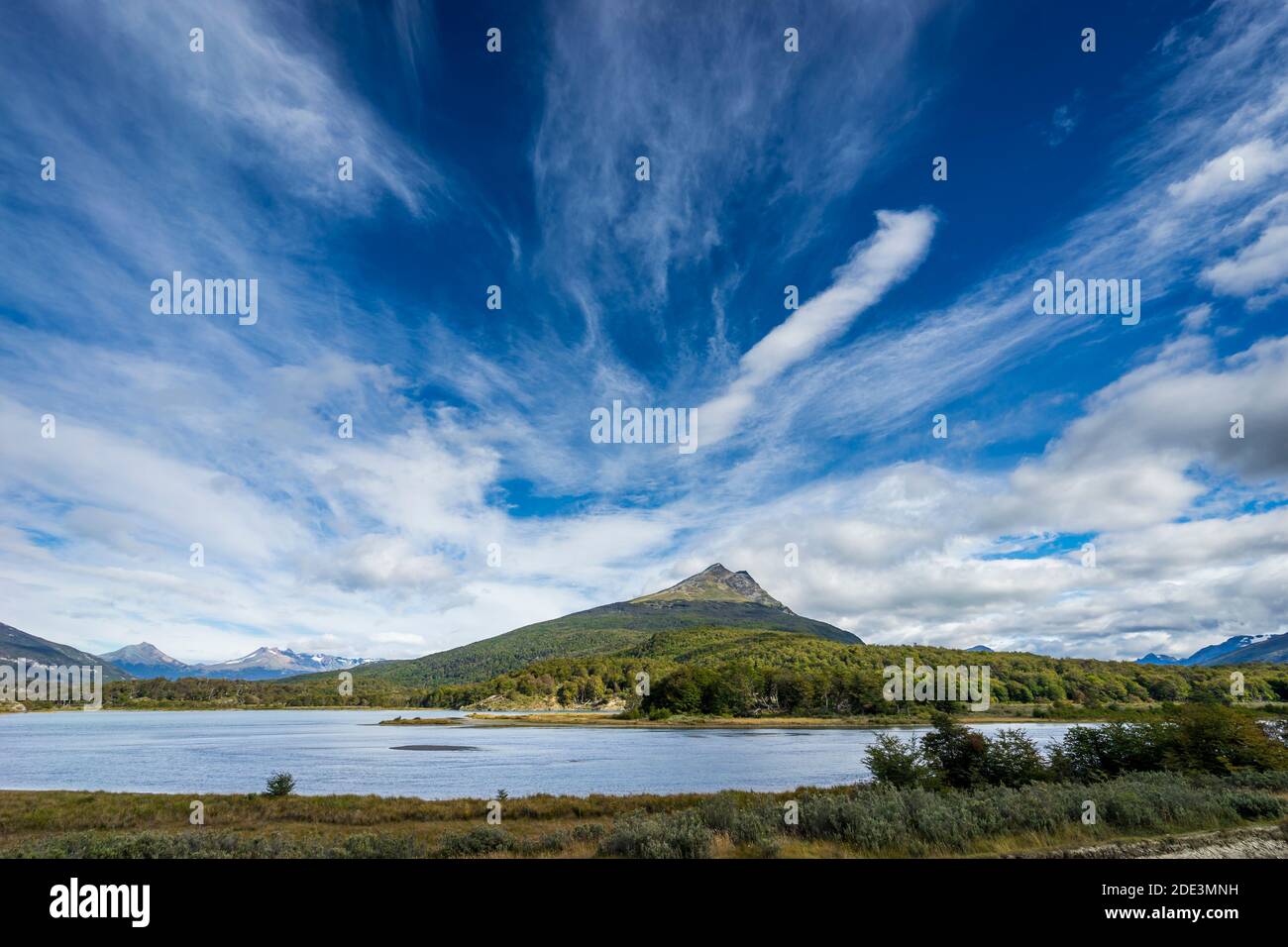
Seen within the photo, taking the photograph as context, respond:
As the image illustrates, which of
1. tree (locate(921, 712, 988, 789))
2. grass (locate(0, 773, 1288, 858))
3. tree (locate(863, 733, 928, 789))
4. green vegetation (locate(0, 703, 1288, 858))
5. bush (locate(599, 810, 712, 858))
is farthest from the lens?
tree (locate(921, 712, 988, 789))

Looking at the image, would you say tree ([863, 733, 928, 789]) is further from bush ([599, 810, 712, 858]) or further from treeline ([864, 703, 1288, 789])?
bush ([599, 810, 712, 858])

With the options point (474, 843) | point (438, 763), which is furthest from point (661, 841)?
point (438, 763)

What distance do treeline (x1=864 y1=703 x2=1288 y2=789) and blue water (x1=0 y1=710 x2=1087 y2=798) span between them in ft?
37.2

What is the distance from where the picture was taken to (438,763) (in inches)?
2643

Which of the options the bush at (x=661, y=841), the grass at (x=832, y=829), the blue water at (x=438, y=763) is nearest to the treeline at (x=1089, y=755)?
the grass at (x=832, y=829)

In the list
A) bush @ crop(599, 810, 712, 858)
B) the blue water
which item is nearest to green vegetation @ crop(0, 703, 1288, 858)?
bush @ crop(599, 810, 712, 858)

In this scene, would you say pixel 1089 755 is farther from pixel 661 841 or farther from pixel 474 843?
pixel 474 843

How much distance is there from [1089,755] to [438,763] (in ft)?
190

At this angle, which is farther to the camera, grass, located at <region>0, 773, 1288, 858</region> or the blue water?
the blue water

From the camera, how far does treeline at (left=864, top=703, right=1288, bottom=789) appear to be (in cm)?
2666

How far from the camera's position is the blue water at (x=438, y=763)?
155 ft

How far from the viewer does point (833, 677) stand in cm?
15862
